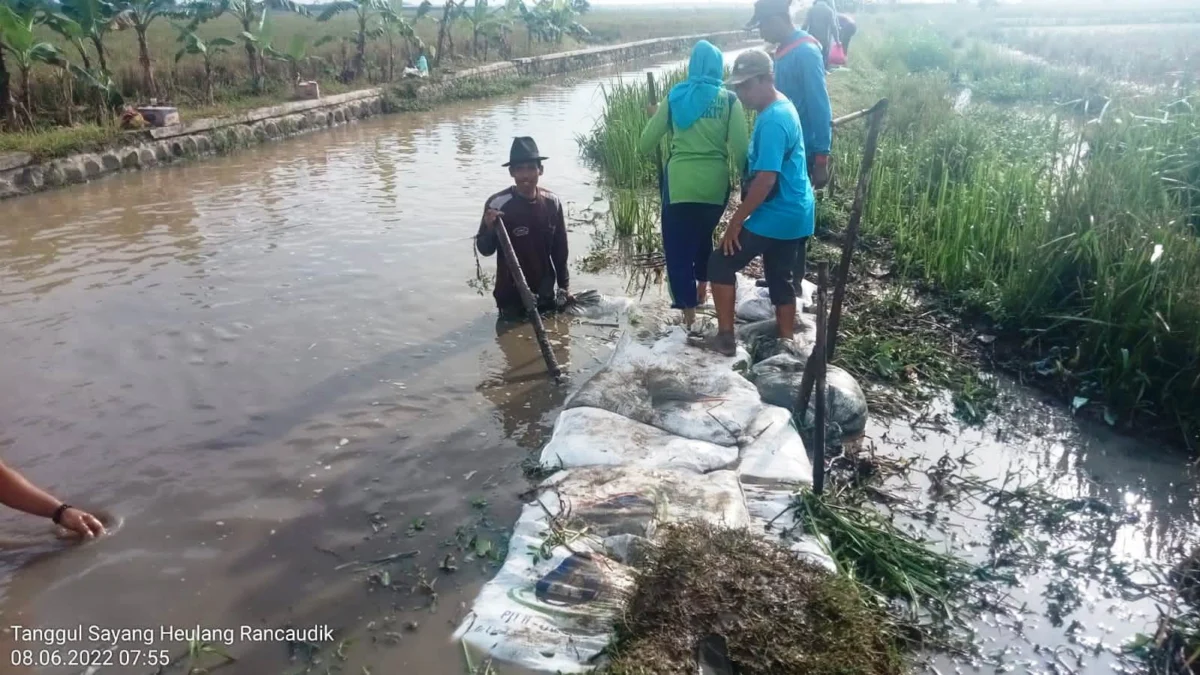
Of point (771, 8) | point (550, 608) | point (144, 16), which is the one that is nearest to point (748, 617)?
point (550, 608)

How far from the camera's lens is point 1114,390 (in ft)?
11.5

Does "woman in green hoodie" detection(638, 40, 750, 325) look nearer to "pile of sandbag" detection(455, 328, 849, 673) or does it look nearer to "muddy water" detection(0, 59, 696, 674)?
"pile of sandbag" detection(455, 328, 849, 673)

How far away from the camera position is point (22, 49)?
346 inches

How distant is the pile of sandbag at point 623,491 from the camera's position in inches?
86.5

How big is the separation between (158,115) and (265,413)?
324 inches

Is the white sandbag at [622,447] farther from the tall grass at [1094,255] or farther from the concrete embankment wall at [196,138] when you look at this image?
the concrete embankment wall at [196,138]

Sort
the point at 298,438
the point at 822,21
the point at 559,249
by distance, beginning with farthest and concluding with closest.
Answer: the point at 822,21
the point at 559,249
the point at 298,438

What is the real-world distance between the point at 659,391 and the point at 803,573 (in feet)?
4.33

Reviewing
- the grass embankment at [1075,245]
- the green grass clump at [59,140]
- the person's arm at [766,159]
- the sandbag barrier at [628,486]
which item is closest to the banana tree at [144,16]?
the green grass clump at [59,140]

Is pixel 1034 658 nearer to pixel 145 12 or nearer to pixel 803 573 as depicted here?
pixel 803 573

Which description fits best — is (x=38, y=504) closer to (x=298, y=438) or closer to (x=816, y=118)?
(x=298, y=438)

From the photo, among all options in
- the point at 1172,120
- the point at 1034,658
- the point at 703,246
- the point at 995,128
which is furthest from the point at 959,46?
the point at 1034,658

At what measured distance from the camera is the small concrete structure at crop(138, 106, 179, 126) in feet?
32.9

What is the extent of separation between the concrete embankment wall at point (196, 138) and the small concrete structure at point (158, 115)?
0.10 m
